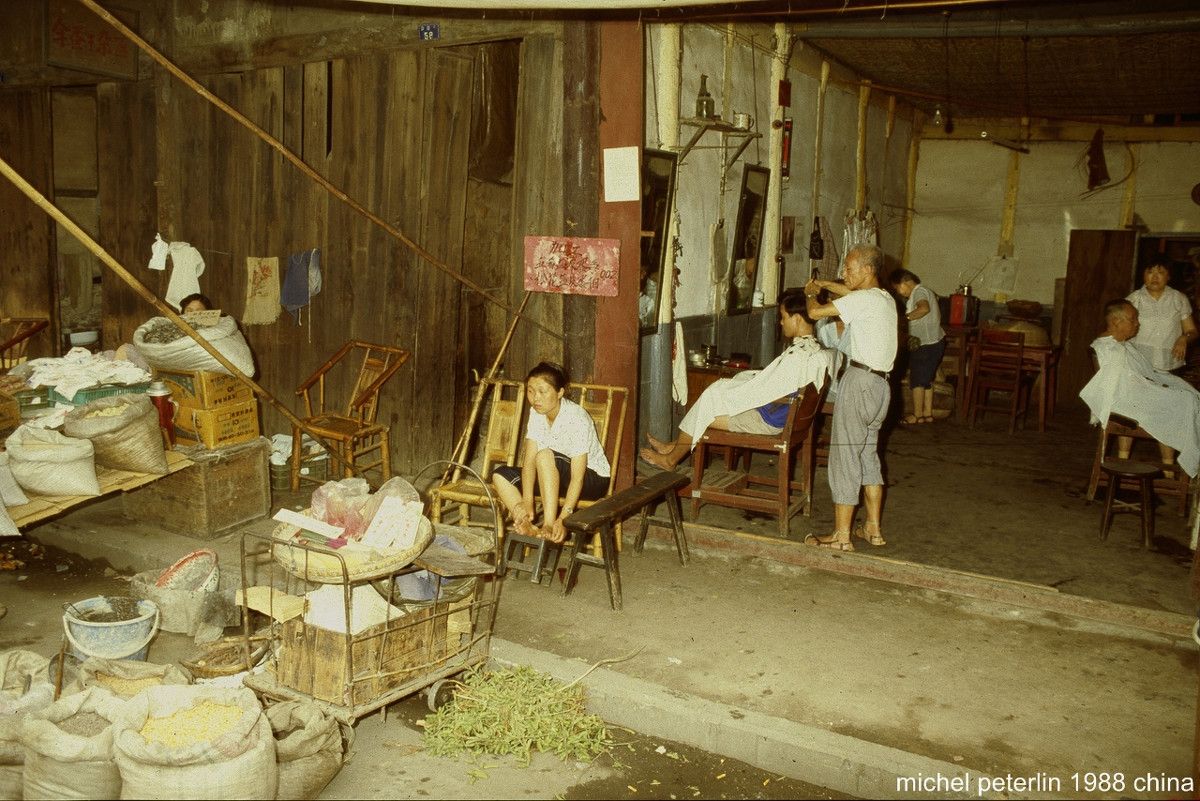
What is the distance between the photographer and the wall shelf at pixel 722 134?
7836mm

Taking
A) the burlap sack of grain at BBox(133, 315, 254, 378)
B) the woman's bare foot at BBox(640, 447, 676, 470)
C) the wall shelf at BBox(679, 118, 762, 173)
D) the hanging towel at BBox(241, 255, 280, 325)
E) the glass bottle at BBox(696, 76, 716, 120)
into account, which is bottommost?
the woman's bare foot at BBox(640, 447, 676, 470)

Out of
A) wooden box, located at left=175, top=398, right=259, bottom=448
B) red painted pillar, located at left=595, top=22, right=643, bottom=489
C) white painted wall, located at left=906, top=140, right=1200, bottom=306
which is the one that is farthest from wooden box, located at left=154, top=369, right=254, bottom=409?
white painted wall, located at left=906, top=140, right=1200, bottom=306

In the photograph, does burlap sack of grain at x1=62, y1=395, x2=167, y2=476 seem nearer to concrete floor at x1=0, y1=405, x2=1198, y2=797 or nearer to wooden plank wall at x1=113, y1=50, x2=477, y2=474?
concrete floor at x1=0, y1=405, x2=1198, y2=797

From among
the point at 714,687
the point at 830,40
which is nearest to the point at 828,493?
the point at 714,687

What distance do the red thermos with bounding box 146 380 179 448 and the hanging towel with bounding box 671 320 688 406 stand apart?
13.1ft

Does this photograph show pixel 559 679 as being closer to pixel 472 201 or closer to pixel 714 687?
pixel 714 687

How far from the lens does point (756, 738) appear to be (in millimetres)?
3986

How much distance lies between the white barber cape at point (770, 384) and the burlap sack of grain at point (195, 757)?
152 inches

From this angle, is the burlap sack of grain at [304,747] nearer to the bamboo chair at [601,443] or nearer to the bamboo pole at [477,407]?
the bamboo chair at [601,443]

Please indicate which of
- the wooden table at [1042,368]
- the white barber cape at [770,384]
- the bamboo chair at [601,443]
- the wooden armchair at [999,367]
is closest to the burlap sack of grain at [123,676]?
the bamboo chair at [601,443]

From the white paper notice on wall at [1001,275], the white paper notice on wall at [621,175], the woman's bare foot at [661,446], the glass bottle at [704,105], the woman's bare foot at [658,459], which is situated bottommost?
the woman's bare foot at [658,459]

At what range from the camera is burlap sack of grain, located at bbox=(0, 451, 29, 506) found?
5078 mm

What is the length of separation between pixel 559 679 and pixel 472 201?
4726mm

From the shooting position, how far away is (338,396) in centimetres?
775
